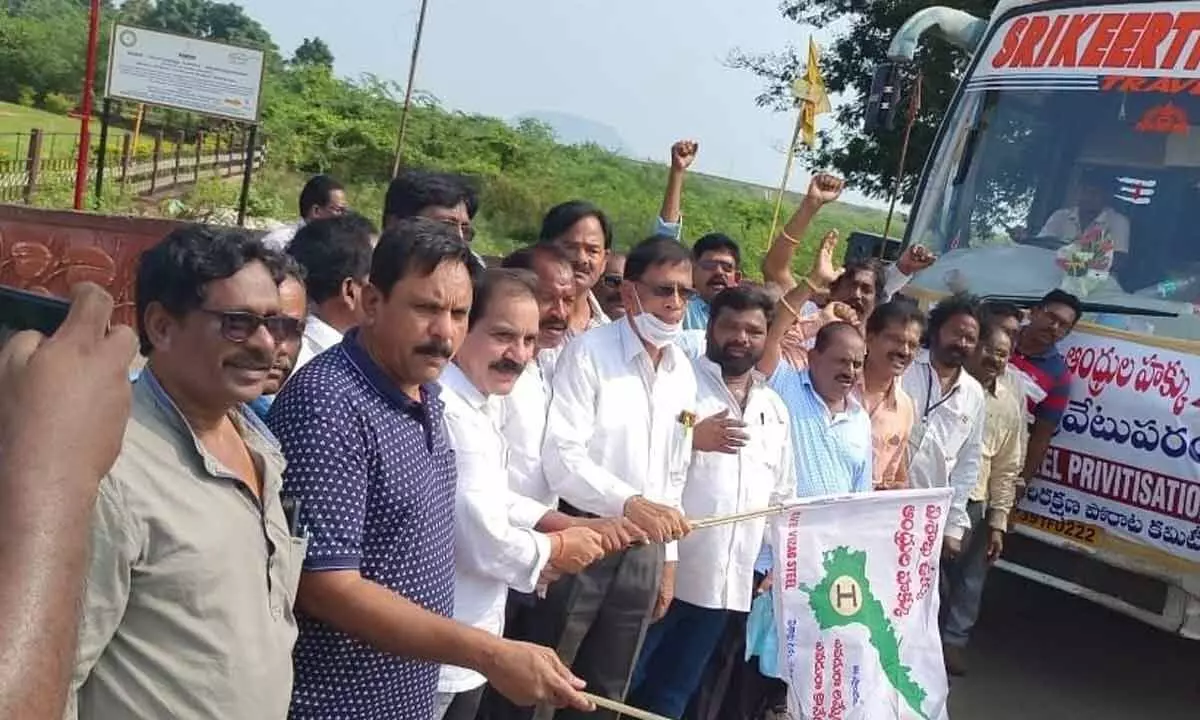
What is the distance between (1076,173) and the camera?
19.7 ft

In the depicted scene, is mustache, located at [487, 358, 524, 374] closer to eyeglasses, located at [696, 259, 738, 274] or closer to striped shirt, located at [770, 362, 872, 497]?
striped shirt, located at [770, 362, 872, 497]

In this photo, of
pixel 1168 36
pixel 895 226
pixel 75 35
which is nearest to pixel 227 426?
pixel 1168 36

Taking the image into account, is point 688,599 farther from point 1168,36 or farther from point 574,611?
point 1168,36

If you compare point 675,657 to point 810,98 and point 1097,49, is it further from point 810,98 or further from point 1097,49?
point 810,98

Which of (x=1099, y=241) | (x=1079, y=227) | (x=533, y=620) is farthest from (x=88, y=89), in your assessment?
(x=533, y=620)

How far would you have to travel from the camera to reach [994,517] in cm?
518

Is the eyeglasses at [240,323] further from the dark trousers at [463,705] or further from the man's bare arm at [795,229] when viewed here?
the man's bare arm at [795,229]

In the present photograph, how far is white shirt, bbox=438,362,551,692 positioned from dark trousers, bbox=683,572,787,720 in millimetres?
1444

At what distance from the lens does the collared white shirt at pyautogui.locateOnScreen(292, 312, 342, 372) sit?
2.88 m

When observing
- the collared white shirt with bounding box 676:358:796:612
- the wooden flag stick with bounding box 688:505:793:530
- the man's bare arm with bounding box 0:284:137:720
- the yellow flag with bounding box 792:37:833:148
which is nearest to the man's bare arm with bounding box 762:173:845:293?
the collared white shirt with bounding box 676:358:796:612

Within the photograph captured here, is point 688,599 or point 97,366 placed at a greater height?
point 97,366

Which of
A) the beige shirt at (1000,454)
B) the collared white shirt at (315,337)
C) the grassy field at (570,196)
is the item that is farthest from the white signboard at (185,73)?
the collared white shirt at (315,337)

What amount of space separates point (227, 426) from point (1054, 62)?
5.39m

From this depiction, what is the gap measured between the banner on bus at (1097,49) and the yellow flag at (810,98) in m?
1.18
